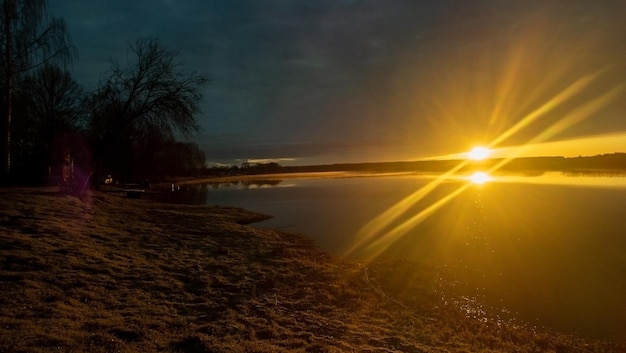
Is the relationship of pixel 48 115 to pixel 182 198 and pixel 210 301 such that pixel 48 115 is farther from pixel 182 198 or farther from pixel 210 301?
pixel 210 301

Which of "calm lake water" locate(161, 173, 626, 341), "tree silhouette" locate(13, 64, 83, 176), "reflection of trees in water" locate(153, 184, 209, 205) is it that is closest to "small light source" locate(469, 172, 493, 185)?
"calm lake water" locate(161, 173, 626, 341)

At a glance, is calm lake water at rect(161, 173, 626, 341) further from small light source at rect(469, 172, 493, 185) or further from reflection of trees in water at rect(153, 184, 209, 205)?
small light source at rect(469, 172, 493, 185)

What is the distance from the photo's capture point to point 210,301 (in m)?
9.00

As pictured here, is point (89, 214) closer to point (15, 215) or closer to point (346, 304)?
point (15, 215)

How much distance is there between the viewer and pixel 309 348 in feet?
22.6

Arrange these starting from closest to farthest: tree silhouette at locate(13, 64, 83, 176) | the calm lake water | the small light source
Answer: the calm lake water, tree silhouette at locate(13, 64, 83, 176), the small light source

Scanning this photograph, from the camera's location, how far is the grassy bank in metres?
6.47

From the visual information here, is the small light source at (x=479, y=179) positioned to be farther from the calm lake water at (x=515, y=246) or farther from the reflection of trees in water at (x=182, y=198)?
the reflection of trees in water at (x=182, y=198)

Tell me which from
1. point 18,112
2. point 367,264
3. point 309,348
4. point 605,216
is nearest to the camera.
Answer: point 309,348

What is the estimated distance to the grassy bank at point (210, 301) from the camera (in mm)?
6473

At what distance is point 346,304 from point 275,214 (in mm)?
23206

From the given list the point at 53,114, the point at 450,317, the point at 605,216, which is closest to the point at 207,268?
the point at 450,317

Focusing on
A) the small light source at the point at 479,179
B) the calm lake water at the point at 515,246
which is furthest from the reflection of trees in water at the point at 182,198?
the small light source at the point at 479,179

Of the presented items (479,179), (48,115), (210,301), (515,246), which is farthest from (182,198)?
(479,179)
